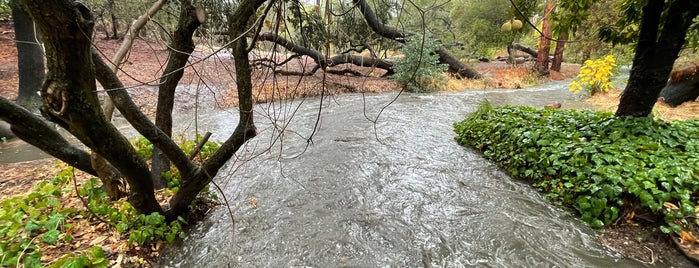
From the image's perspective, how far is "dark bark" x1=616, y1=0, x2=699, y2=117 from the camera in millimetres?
3223

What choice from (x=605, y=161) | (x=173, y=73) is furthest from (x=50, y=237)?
(x=605, y=161)

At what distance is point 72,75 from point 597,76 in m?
10.7

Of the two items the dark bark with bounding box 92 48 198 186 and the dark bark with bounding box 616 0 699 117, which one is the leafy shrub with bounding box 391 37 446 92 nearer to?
the dark bark with bounding box 616 0 699 117

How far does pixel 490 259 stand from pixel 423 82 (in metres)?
8.72

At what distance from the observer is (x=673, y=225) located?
241 centimetres

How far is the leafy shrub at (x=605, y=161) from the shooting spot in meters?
2.52

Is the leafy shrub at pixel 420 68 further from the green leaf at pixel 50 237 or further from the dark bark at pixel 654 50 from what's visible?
the green leaf at pixel 50 237

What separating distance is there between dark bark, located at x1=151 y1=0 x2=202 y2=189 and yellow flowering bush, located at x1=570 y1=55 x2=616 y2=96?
901 cm

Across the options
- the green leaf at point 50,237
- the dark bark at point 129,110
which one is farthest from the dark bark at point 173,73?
the green leaf at point 50,237

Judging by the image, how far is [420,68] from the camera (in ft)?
34.2

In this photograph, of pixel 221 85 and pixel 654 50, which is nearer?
pixel 654 50

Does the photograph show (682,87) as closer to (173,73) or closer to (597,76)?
(597,76)

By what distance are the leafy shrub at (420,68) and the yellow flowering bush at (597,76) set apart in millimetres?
3948

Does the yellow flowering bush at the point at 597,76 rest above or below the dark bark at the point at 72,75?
above
